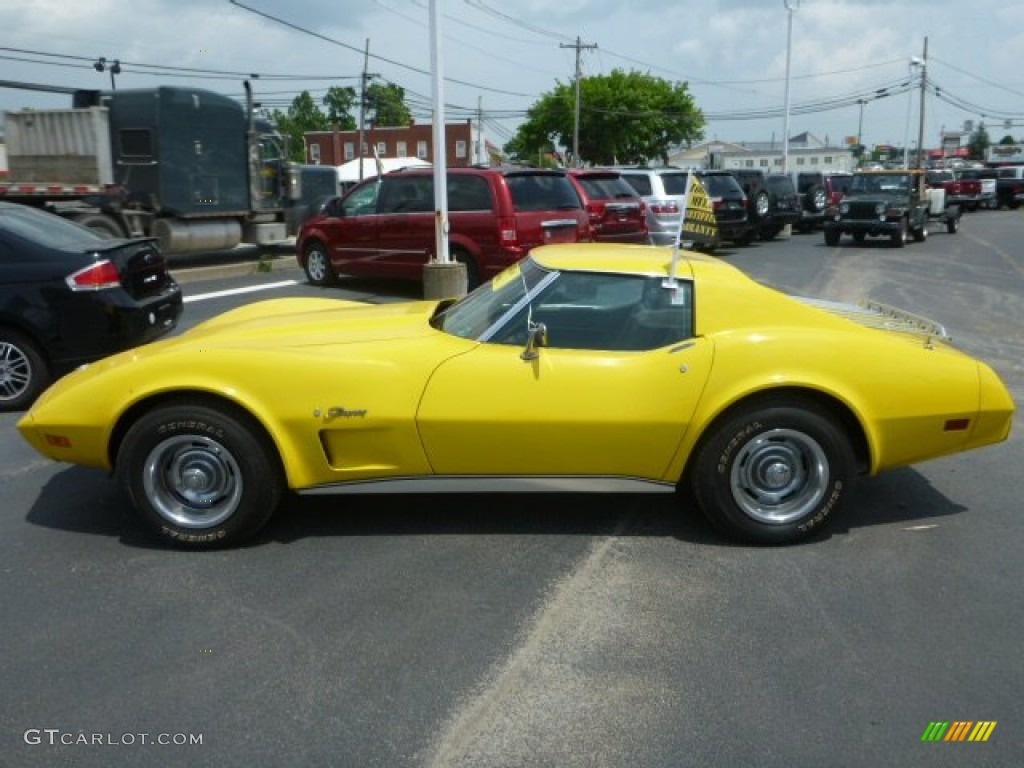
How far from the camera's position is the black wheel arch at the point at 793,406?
413 centimetres

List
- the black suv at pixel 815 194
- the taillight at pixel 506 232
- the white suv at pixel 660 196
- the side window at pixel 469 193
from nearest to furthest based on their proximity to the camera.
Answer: the taillight at pixel 506 232, the side window at pixel 469 193, the white suv at pixel 660 196, the black suv at pixel 815 194

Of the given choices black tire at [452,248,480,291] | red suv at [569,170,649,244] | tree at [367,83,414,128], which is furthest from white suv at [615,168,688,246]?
tree at [367,83,414,128]

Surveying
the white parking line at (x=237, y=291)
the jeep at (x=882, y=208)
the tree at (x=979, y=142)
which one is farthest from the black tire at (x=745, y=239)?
the tree at (x=979, y=142)

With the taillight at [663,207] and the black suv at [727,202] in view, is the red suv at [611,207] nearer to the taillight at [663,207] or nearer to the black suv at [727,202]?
the taillight at [663,207]

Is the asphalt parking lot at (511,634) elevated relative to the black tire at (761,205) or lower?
lower

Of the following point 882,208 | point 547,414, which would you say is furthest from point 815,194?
point 547,414

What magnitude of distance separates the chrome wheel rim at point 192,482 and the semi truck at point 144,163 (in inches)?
425

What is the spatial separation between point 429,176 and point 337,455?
8.76 metres

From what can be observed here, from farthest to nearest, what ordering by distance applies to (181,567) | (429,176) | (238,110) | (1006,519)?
(238,110), (429,176), (1006,519), (181,567)

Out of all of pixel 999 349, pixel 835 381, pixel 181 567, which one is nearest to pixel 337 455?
pixel 181 567

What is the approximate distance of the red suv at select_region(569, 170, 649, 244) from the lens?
1393cm

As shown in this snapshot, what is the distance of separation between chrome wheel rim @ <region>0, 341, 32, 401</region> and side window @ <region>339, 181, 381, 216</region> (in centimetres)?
681

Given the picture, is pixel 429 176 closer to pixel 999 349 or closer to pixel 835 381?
pixel 999 349

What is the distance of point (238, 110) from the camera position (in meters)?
16.3
